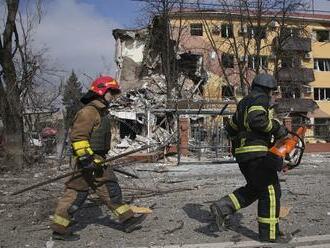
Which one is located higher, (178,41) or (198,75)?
(178,41)

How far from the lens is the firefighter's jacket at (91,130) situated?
6145 millimetres

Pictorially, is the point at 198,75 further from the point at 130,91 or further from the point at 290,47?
the point at 290,47

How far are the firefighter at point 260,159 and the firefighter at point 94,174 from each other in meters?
1.18

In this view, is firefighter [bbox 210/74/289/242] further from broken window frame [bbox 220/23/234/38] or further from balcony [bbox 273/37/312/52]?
balcony [bbox 273/37/312/52]

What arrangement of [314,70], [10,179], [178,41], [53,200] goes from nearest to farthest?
[53,200], [10,179], [178,41], [314,70]

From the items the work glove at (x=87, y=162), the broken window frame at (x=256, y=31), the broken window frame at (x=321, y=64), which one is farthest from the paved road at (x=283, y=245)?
A: the broken window frame at (x=321, y=64)

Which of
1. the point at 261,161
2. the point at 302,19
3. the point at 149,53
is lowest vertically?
the point at 261,161

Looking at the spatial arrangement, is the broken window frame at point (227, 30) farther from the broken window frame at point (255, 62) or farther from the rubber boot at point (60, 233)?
the rubber boot at point (60, 233)

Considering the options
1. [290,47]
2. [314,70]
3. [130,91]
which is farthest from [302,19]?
[130,91]

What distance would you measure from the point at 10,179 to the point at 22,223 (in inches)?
254

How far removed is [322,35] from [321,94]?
6.26 meters

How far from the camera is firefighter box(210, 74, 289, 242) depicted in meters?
5.80

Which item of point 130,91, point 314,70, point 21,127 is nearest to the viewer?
point 21,127

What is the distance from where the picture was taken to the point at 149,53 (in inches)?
1810
